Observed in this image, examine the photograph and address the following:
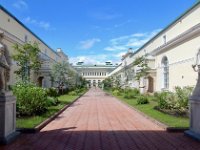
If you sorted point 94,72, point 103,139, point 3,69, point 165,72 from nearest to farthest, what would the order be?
point 3,69
point 103,139
point 165,72
point 94,72

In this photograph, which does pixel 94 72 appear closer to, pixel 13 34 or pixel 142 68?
pixel 142 68

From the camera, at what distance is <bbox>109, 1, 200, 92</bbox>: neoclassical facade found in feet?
76.6

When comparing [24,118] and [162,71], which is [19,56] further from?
[162,71]

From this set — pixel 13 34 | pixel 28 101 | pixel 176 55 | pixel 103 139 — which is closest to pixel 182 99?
pixel 103 139

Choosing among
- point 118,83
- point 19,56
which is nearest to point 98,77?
point 118,83

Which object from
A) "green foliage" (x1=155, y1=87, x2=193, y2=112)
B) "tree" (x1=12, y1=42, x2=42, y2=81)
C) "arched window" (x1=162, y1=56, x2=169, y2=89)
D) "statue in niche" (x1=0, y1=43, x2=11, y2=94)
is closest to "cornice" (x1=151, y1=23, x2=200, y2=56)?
"arched window" (x1=162, y1=56, x2=169, y2=89)

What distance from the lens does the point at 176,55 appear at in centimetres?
2720

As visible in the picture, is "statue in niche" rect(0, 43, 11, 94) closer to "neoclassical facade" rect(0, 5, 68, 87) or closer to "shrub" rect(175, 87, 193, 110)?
"shrub" rect(175, 87, 193, 110)

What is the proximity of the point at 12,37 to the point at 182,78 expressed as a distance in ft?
50.5

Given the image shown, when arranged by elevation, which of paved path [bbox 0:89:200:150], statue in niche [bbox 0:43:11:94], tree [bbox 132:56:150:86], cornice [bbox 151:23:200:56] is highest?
cornice [bbox 151:23:200:56]

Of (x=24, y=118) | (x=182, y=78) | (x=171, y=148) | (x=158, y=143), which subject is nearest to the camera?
(x=171, y=148)

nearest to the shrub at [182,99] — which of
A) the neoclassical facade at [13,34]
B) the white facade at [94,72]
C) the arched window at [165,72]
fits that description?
the neoclassical facade at [13,34]

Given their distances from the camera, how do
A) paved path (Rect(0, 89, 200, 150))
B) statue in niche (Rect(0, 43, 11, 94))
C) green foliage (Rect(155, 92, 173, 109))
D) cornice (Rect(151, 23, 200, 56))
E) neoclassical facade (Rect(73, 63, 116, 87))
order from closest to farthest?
paved path (Rect(0, 89, 200, 150)), statue in niche (Rect(0, 43, 11, 94)), green foliage (Rect(155, 92, 173, 109)), cornice (Rect(151, 23, 200, 56)), neoclassical facade (Rect(73, 63, 116, 87))

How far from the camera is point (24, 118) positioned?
11.9m
